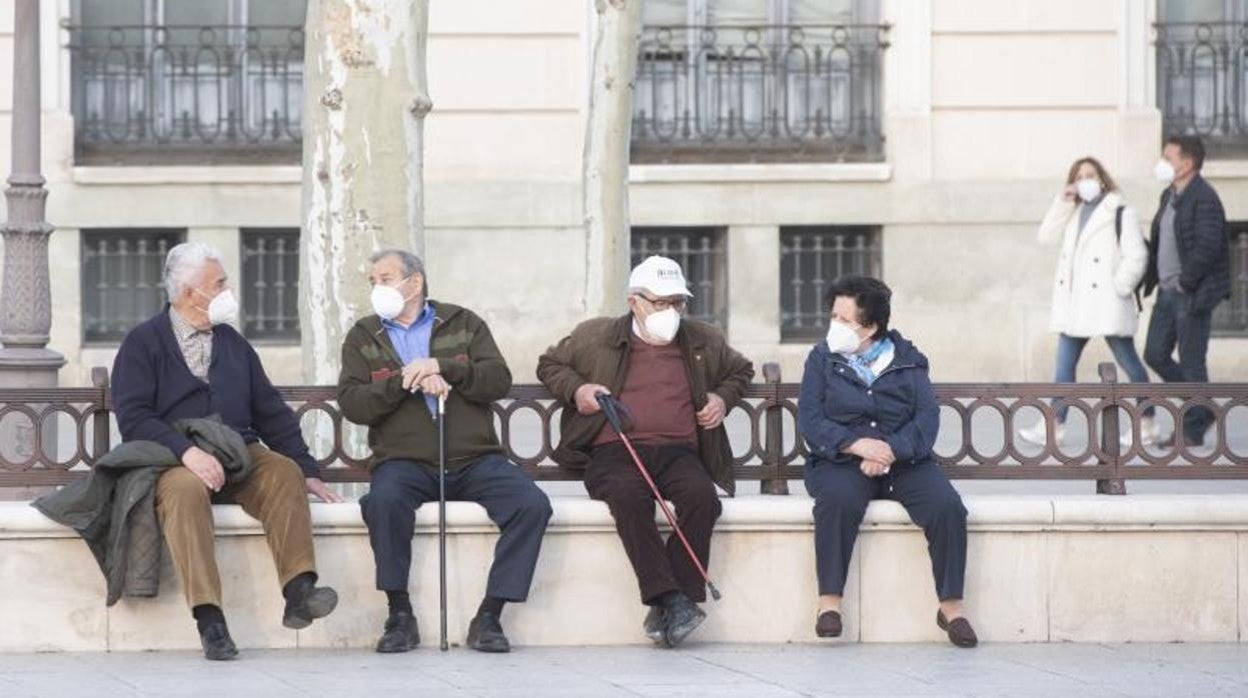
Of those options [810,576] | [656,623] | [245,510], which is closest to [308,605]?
[245,510]

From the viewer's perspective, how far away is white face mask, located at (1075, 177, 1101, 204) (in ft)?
50.4

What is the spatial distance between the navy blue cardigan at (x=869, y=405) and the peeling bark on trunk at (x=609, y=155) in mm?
5390

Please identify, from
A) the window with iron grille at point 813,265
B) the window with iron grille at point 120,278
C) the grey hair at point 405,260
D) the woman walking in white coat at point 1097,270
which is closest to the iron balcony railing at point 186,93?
the window with iron grille at point 120,278

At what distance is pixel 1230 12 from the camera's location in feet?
69.1

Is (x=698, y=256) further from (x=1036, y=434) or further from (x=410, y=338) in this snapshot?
(x=410, y=338)

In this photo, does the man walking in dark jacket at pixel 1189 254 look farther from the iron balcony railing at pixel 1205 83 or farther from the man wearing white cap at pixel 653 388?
the iron balcony railing at pixel 1205 83

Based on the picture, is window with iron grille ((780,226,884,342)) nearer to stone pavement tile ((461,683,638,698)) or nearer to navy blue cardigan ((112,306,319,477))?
navy blue cardigan ((112,306,319,477))

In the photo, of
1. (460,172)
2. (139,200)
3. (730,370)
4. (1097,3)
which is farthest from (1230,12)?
(730,370)

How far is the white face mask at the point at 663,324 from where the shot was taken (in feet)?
33.3

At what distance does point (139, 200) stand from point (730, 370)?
34.5ft

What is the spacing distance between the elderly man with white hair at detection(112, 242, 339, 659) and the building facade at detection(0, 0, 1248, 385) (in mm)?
10071

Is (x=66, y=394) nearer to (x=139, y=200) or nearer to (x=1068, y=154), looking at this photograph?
(x=139, y=200)

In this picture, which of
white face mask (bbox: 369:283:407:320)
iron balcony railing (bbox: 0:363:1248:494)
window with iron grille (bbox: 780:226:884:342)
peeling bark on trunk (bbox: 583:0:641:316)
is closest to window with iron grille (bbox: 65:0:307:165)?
window with iron grille (bbox: 780:226:884:342)

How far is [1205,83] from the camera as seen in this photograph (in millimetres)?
21031
